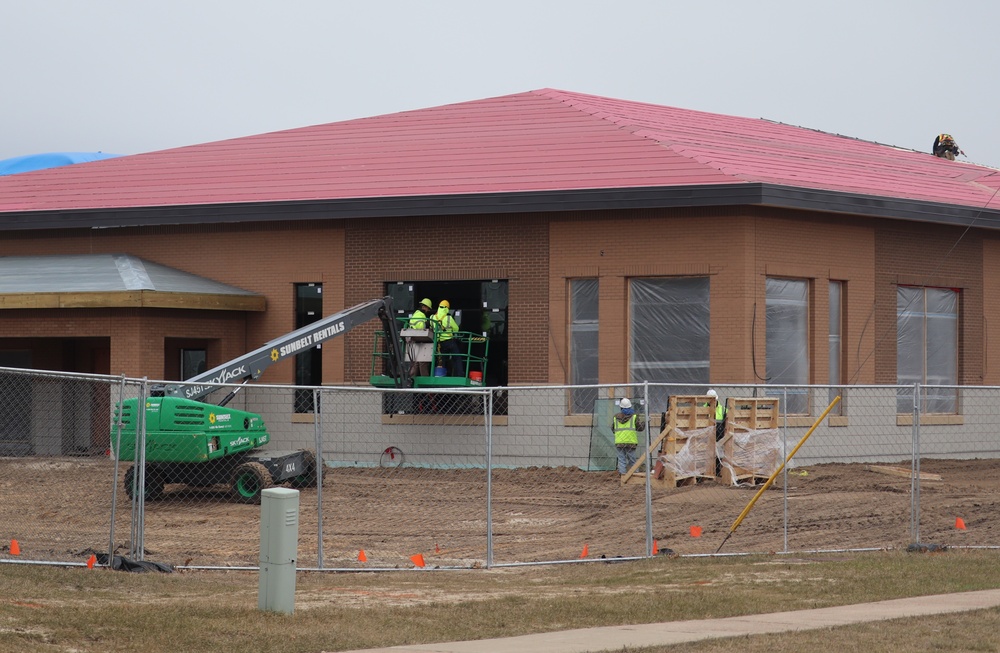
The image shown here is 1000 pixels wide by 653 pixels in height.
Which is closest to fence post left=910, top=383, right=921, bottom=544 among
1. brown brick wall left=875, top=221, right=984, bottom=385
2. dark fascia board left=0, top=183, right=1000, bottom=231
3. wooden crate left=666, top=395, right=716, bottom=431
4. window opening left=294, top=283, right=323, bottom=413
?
wooden crate left=666, top=395, right=716, bottom=431

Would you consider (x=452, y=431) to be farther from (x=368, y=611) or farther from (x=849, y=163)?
(x=368, y=611)

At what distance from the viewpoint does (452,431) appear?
1109 inches

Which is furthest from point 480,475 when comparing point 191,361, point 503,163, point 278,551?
point 278,551

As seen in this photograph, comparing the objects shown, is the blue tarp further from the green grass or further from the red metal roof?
the green grass

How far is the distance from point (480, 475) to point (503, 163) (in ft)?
27.1

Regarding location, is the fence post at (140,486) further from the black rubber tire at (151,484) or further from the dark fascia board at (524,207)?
the dark fascia board at (524,207)

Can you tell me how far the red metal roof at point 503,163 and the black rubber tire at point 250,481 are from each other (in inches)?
345

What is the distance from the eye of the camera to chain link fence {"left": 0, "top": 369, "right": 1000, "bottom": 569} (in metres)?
16.7

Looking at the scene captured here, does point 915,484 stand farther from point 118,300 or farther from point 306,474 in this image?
point 118,300

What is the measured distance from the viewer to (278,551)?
37.7ft

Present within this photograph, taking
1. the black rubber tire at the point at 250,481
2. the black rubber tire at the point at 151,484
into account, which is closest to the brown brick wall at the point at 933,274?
the black rubber tire at the point at 250,481

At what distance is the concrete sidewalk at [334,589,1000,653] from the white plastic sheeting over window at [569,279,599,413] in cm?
1537

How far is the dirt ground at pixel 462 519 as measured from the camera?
16.6m

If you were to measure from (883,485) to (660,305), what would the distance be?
6799mm
